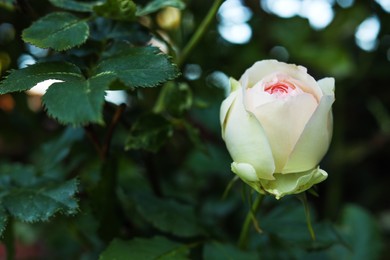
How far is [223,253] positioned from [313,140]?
21 cm

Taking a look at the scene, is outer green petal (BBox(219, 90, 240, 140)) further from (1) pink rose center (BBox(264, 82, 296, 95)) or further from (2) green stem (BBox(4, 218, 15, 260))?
(2) green stem (BBox(4, 218, 15, 260))

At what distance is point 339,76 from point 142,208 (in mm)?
552

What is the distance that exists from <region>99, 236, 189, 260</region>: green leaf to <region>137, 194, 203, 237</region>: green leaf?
0.12 ft

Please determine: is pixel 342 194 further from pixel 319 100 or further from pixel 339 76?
pixel 319 100

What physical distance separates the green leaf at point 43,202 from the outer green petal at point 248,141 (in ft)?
0.49

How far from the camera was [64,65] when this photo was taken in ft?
1.52

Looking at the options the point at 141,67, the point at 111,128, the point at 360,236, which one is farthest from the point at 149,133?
the point at 360,236

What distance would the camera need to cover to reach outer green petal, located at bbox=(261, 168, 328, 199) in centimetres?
44

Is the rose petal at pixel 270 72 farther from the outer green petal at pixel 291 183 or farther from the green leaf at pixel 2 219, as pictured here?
the green leaf at pixel 2 219

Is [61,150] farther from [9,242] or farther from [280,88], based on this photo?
[280,88]

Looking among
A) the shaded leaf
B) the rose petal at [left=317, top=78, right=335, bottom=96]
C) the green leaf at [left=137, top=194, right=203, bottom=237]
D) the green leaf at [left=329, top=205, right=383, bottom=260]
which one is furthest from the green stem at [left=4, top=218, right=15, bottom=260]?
the green leaf at [left=329, top=205, right=383, bottom=260]

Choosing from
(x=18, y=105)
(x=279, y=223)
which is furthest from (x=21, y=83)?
(x=18, y=105)

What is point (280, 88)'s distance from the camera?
0.45 m

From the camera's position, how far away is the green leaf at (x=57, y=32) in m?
0.46
